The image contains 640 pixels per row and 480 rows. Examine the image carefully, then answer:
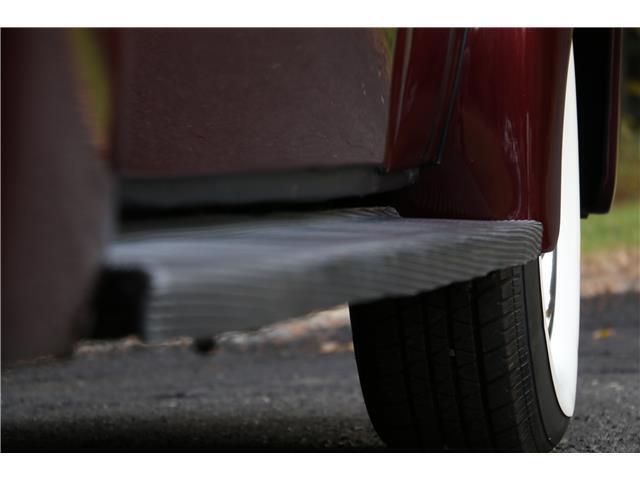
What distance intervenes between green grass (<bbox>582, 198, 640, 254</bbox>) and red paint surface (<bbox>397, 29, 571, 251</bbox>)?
656cm

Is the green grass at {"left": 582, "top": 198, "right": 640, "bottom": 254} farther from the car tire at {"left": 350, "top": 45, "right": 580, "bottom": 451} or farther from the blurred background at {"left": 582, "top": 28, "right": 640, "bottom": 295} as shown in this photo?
the car tire at {"left": 350, "top": 45, "right": 580, "bottom": 451}

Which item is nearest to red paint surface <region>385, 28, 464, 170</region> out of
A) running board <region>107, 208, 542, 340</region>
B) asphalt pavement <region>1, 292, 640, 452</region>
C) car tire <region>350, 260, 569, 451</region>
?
running board <region>107, 208, 542, 340</region>

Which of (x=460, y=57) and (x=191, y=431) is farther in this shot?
(x=191, y=431)

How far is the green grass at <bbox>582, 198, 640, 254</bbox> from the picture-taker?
893 cm

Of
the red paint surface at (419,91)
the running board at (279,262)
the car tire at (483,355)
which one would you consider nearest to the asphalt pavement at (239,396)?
the car tire at (483,355)

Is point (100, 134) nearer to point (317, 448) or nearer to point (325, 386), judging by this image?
point (317, 448)

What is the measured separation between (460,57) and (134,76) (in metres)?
0.86

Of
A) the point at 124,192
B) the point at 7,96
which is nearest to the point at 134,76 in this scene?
the point at 124,192

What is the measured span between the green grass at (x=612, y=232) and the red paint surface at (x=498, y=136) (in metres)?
6.56

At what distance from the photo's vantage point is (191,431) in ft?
10.0

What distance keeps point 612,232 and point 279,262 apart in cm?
865

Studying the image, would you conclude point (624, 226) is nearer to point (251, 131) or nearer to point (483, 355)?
point (483, 355)

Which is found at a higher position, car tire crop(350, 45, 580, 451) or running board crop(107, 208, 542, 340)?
running board crop(107, 208, 542, 340)

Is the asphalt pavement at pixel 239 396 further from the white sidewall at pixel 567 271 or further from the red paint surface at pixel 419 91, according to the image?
the red paint surface at pixel 419 91
